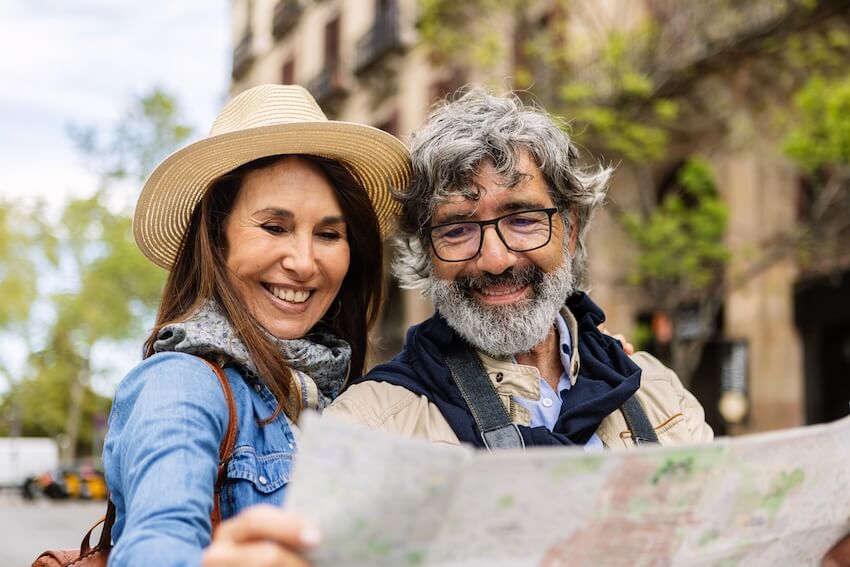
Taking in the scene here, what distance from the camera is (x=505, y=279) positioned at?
259 centimetres

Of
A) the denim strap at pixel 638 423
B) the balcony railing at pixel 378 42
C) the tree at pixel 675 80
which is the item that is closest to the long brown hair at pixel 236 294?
the denim strap at pixel 638 423

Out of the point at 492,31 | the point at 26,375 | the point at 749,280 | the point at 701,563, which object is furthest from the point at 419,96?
the point at 26,375

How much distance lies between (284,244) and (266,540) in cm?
120

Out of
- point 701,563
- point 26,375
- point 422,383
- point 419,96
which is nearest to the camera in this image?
point 701,563

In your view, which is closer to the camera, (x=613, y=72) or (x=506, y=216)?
(x=506, y=216)

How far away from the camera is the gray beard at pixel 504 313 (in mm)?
2514

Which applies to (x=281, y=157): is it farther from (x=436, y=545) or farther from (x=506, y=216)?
(x=436, y=545)

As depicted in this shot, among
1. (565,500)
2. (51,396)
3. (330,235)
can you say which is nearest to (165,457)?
(565,500)

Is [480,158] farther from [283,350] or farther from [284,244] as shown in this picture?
[283,350]

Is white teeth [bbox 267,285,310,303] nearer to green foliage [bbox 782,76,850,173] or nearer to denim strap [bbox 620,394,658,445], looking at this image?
denim strap [bbox 620,394,658,445]

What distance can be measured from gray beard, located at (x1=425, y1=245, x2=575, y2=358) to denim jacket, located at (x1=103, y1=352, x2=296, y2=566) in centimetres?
57

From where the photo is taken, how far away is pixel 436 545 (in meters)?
1.21

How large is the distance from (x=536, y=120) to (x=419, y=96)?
62.0 feet

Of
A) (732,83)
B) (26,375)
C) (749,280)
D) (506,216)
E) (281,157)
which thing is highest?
(732,83)
